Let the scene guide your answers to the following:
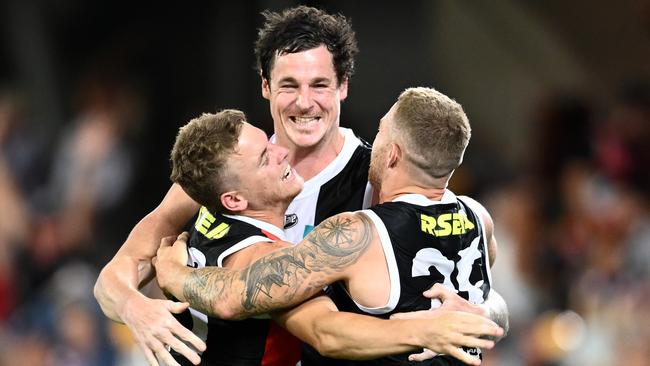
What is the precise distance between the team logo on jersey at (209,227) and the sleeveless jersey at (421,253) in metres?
0.47

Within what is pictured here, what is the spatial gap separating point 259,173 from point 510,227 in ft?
16.7

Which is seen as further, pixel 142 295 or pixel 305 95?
pixel 305 95

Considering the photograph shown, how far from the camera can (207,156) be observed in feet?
14.6

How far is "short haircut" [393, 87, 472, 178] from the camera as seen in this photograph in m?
4.27

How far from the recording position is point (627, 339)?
7859mm

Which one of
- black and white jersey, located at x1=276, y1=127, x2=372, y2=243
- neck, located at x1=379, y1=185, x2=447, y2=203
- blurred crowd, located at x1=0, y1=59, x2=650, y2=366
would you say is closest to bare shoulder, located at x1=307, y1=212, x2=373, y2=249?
neck, located at x1=379, y1=185, x2=447, y2=203

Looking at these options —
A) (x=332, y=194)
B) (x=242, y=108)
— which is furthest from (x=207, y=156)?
(x=242, y=108)

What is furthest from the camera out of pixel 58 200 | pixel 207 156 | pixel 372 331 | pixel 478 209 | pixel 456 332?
pixel 58 200

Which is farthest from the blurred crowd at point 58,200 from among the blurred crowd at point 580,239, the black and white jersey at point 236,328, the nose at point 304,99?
the black and white jersey at point 236,328

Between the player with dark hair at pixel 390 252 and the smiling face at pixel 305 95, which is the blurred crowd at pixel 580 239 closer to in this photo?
the smiling face at pixel 305 95

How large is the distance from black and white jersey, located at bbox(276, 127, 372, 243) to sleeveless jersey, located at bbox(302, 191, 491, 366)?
1.90ft

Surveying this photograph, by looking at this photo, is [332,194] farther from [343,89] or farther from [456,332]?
[456,332]

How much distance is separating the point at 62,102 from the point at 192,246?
7.92 meters

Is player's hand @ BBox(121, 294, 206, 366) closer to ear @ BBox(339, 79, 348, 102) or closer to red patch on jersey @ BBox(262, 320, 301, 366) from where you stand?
red patch on jersey @ BBox(262, 320, 301, 366)
